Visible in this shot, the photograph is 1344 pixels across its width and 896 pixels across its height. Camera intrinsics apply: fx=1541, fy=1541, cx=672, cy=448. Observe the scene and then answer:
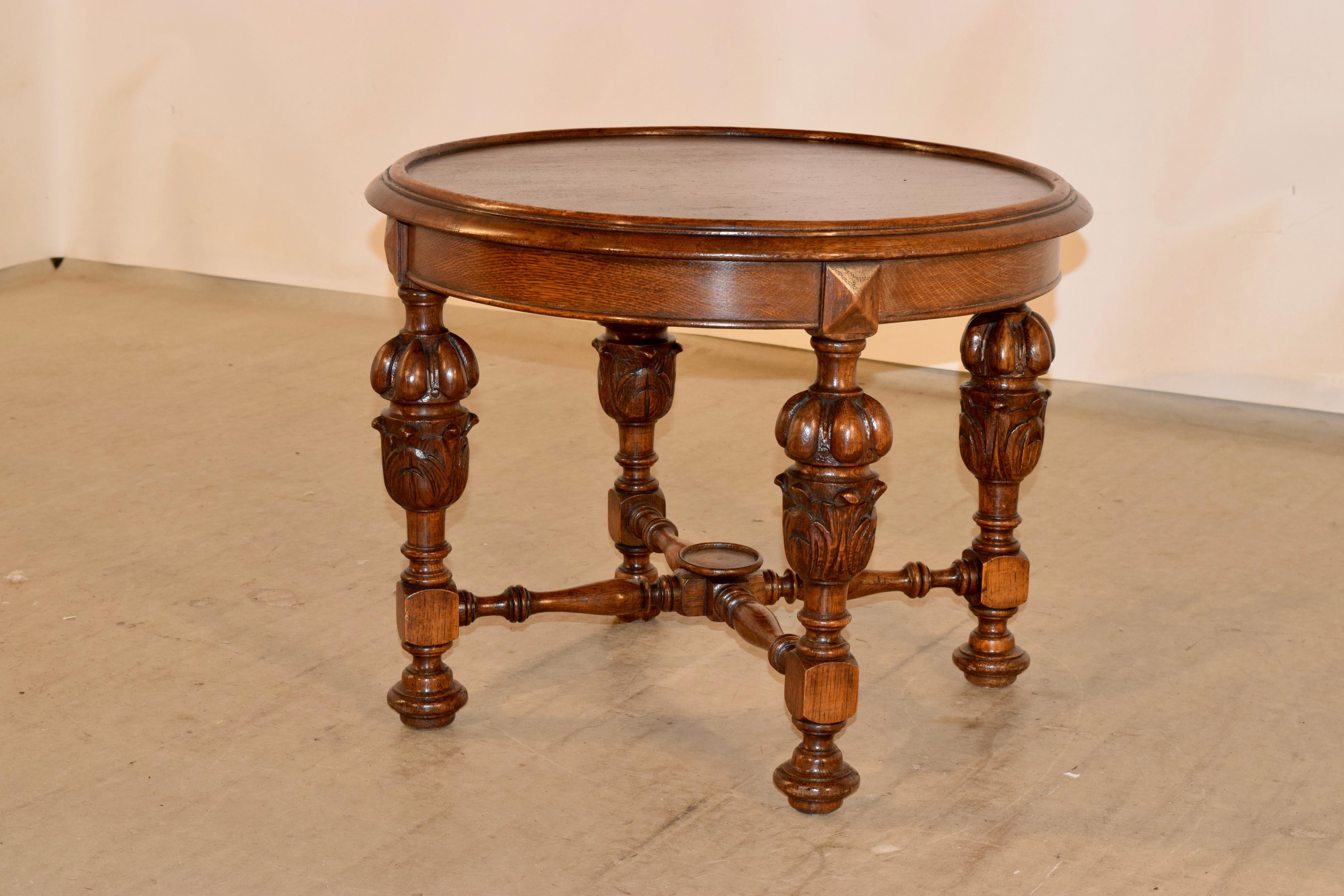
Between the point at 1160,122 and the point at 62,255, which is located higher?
the point at 1160,122

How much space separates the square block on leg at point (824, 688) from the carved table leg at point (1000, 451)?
1.68ft

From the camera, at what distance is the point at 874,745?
2422 mm

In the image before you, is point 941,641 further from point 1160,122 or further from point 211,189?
point 211,189

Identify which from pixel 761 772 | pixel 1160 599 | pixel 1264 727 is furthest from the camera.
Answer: pixel 1160 599

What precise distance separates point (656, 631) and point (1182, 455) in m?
1.80

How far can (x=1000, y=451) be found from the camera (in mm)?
2471

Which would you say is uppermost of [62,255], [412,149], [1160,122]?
[1160,122]

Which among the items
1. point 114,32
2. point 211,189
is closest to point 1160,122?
point 211,189

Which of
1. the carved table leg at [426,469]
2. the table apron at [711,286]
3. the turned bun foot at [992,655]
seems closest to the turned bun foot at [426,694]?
the carved table leg at [426,469]

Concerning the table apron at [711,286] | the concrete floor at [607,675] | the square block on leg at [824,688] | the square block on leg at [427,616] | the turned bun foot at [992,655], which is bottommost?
the concrete floor at [607,675]

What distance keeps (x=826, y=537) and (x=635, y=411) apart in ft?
2.50

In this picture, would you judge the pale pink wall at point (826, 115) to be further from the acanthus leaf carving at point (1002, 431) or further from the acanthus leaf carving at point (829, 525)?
the acanthus leaf carving at point (829, 525)

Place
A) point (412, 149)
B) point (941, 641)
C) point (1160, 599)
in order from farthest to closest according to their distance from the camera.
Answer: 1. point (412, 149)
2. point (1160, 599)
3. point (941, 641)

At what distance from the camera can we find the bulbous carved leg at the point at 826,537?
1.98 metres
